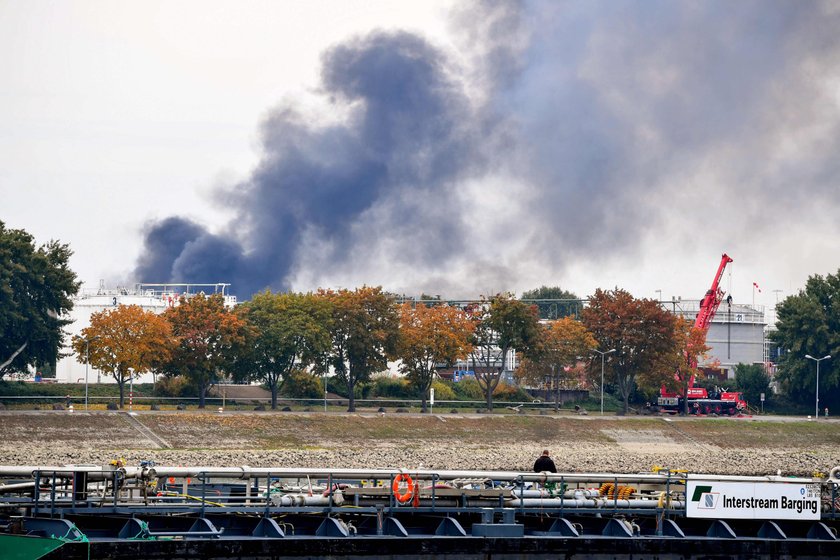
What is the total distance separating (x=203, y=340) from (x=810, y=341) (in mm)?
68347

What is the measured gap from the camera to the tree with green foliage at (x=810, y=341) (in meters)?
152

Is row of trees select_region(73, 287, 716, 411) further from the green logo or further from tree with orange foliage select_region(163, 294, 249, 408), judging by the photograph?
the green logo

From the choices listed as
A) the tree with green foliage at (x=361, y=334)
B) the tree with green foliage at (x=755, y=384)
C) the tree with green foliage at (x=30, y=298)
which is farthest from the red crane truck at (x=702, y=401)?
the tree with green foliage at (x=30, y=298)

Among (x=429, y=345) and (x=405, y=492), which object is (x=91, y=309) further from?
(x=405, y=492)

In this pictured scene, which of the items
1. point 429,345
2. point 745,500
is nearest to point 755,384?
point 429,345

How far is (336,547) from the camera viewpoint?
2948cm

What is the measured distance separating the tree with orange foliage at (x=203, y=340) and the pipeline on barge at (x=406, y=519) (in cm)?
8564

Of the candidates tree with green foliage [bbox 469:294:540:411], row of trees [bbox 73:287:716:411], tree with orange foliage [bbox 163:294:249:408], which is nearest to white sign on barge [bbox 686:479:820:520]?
row of trees [bbox 73:287:716:411]

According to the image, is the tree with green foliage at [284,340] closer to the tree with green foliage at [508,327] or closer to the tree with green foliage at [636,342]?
the tree with green foliage at [508,327]

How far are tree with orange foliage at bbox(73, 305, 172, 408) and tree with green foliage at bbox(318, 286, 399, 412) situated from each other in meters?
17.2

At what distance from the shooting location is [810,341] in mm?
152250

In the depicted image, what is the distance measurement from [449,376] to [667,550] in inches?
5804

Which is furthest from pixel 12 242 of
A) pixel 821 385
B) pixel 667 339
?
pixel 821 385

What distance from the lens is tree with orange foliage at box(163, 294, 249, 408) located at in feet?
399
